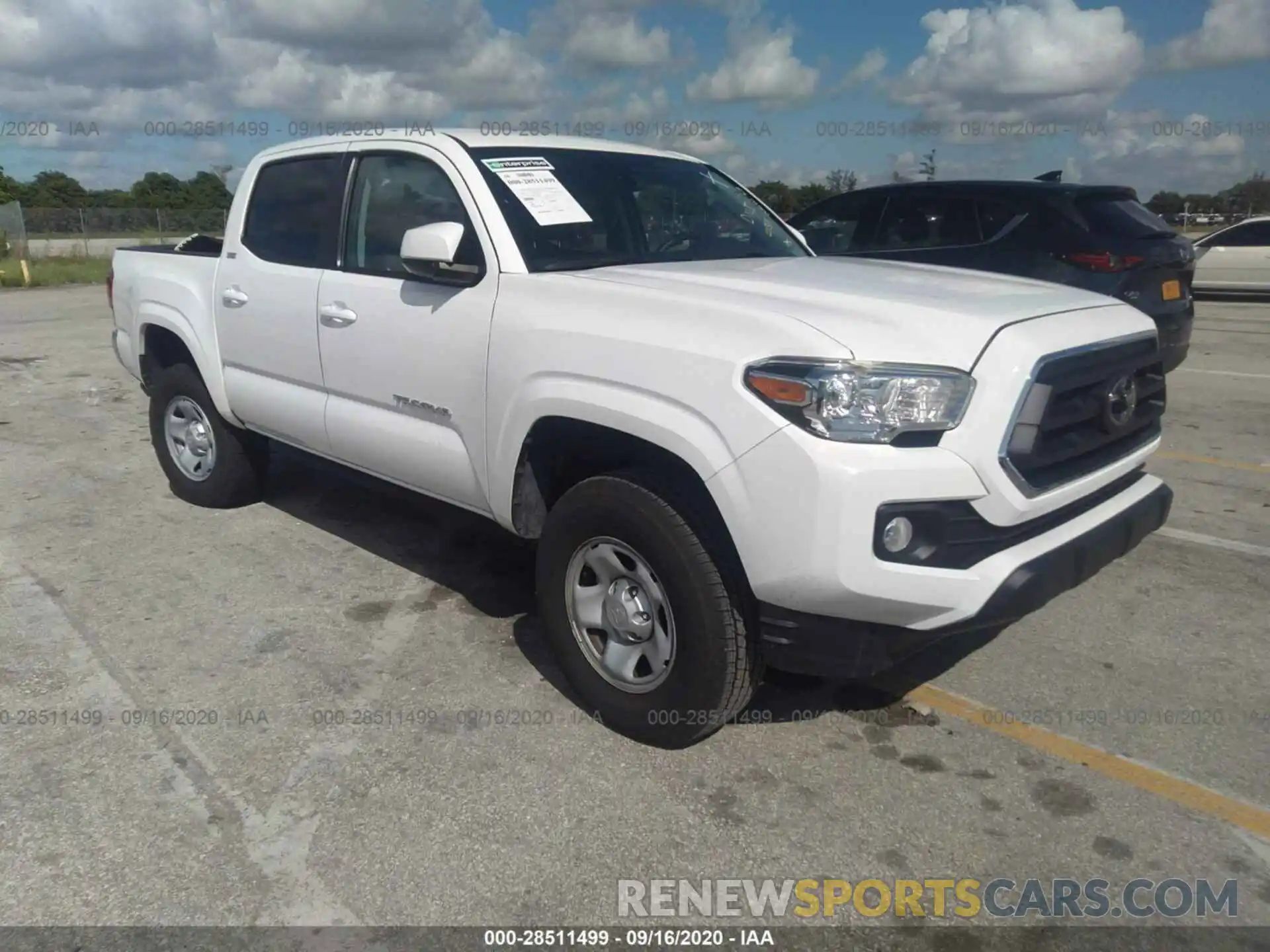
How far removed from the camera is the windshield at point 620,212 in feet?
12.1

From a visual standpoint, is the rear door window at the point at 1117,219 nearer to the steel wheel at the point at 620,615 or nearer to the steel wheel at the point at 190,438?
the steel wheel at the point at 620,615

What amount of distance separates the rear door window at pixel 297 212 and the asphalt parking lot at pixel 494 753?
3.69 feet

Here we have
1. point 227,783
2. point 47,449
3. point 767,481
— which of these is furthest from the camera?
point 47,449

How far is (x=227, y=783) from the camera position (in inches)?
122

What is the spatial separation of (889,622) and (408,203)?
8.38ft

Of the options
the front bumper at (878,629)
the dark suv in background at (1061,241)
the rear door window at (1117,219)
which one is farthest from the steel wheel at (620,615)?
the rear door window at (1117,219)

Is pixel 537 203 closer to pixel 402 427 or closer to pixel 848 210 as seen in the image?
pixel 402 427

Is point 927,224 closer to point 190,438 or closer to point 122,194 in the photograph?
point 190,438

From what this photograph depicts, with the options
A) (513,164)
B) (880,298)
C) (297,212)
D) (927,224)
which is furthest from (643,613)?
(927,224)

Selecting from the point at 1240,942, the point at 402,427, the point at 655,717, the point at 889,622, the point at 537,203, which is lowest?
the point at 1240,942

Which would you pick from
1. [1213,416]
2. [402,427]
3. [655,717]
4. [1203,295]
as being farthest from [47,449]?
[1203,295]

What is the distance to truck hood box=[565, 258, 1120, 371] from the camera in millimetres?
2744

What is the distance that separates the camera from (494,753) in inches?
127

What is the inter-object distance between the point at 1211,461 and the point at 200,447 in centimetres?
624
